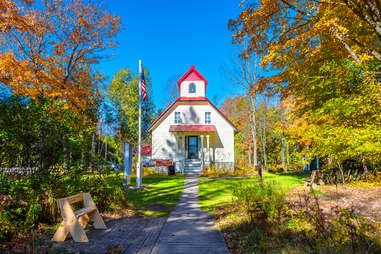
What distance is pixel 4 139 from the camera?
4.44 meters

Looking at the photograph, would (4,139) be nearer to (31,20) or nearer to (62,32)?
(31,20)

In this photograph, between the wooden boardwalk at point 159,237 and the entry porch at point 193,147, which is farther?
the entry porch at point 193,147

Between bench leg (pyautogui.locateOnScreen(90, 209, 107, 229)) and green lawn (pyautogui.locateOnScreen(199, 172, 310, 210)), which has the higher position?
bench leg (pyautogui.locateOnScreen(90, 209, 107, 229))

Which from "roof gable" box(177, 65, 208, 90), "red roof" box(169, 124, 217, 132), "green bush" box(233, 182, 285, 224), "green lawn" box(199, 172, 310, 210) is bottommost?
"green lawn" box(199, 172, 310, 210)

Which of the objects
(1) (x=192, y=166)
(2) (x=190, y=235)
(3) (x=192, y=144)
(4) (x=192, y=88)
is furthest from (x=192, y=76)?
(2) (x=190, y=235)

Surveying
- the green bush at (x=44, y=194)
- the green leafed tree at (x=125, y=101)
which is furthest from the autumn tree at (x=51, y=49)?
the green leafed tree at (x=125, y=101)

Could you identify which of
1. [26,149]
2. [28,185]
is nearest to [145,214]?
[28,185]

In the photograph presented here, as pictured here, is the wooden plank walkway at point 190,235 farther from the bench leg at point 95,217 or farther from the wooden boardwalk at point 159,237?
the bench leg at point 95,217

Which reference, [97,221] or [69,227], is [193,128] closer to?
[97,221]

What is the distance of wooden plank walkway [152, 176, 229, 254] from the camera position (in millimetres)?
3562

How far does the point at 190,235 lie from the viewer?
168 inches

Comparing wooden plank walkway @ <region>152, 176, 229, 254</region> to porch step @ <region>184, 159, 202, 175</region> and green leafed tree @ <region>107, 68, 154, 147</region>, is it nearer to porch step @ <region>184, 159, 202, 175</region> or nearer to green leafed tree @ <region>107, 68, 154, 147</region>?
porch step @ <region>184, 159, 202, 175</region>

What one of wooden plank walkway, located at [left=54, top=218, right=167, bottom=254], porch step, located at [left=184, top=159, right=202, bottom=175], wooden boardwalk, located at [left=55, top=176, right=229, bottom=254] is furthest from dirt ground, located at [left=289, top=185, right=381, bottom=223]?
porch step, located at [left=184, top=159, right=202, bottom=175]

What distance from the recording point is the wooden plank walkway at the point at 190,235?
11.7 feet
